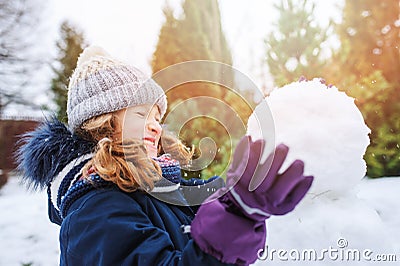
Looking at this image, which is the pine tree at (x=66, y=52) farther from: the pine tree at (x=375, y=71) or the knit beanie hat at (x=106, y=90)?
the knit beanie hat at (x=106, y=90)

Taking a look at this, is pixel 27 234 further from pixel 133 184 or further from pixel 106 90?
pixel 133 184

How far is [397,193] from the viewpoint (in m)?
1.93

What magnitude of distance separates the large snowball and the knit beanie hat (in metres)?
0.34

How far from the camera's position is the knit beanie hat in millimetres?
1190

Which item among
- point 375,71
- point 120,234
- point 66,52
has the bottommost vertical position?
point 66,52

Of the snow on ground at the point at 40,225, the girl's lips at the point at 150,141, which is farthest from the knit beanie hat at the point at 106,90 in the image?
the snow on ground at the point at 40,225

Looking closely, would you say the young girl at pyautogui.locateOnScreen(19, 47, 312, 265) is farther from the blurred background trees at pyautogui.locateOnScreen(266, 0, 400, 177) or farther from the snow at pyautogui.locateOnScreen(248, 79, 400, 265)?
the blurred background trees at pyautogui.locateOnScreen(266, 0, 400, 177)

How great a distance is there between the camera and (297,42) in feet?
12.0

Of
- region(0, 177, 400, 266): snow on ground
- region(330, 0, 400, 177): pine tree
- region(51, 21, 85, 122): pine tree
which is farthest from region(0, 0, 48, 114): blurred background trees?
region(330, 0, 400, 177): pine tree

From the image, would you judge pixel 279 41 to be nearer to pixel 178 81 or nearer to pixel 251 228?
pixel 178 81

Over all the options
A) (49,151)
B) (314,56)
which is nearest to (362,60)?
(314,56)

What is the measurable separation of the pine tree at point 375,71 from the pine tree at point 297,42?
273mm

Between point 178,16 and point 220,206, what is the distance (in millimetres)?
4245

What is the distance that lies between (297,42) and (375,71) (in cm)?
81
